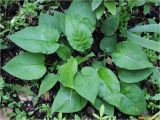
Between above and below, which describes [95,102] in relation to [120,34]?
below

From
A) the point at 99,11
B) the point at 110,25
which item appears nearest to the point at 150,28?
the point at 110,25

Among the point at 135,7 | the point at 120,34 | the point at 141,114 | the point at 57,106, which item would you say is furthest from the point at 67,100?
the point at 135,7

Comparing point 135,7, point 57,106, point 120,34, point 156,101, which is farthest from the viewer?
point 135,7

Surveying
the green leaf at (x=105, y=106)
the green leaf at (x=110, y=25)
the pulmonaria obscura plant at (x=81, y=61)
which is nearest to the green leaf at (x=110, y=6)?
the pulmonaria obscura plant at (x=81, y=61)

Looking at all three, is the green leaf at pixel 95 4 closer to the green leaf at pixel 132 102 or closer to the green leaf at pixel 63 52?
the green leaf at pixel 63 52

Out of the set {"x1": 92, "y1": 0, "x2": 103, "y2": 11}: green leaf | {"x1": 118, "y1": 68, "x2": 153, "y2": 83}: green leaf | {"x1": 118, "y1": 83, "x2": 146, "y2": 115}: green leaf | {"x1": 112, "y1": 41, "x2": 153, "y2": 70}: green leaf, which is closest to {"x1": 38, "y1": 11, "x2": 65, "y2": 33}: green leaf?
{"x1": 92, "y1": 0, "x2": 103, "y2": 11}: green leaf

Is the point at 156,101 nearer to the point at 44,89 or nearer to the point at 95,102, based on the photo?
the point at 95,102

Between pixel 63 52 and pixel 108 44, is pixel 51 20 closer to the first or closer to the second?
pixel 63 52
